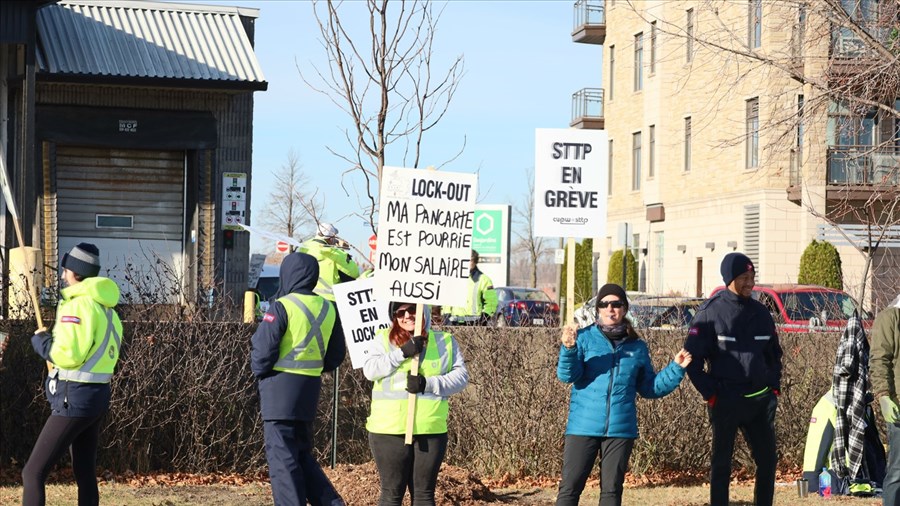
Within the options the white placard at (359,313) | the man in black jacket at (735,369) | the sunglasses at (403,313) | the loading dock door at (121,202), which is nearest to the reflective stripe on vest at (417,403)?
the sunglasses at (403,313)

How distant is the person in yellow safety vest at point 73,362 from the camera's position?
8070 millimetres

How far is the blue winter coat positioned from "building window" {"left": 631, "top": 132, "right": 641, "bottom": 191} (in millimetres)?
39622

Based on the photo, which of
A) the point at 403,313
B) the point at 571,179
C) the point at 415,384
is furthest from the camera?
the point at 571,179

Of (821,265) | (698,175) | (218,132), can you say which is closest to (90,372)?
(218,132)

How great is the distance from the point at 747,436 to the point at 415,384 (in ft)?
9.10

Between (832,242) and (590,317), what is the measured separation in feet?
74.2

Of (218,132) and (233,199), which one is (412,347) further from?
(218,132)

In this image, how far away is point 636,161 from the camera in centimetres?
4769

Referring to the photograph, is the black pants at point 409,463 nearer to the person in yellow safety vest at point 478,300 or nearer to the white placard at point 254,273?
the person in yellow safety vest at point 478,300

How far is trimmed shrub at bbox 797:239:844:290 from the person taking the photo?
34406 millimetres

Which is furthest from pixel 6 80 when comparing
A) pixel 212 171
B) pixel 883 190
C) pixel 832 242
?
pixel 832 242

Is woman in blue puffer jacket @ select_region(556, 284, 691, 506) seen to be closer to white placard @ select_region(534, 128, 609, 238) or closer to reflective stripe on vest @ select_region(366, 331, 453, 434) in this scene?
reflective stripe on vest @ select_region(366, 331, 453, 434)

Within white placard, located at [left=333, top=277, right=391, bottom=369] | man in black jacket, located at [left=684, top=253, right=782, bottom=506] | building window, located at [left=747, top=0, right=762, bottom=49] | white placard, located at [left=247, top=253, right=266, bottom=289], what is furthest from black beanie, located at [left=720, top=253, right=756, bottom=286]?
white placard, located at [left=247, top=253, right=266, bottom=289]

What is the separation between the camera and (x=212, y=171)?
2416 centimetres
